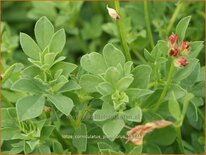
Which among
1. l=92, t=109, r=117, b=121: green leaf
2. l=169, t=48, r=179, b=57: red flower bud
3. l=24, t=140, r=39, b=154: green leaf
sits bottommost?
l=24, t=140, r=39, b=154: green leaf

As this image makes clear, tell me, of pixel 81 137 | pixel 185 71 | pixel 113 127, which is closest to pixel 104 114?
pixel 113 127

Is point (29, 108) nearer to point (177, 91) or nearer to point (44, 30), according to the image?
point (44, 30)

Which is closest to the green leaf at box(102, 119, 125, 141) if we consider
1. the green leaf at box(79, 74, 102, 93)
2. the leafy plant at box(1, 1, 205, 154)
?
the leafy plant at box(1, 1, 205, 154)

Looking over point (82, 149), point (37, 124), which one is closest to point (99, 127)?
point (82, 149)

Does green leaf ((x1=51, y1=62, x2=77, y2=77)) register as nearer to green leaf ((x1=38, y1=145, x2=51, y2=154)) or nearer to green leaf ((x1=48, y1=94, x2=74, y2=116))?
green leaf ((x1=48, y1=94, x2=74, y2=116))

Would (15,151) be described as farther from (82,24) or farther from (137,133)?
(82,24)

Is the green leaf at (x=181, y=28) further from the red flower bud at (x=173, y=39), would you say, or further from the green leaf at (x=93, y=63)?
the green leaf at (x=93, y=63)
